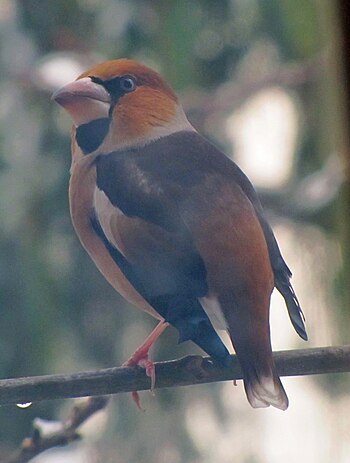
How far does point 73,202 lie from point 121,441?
0.81 feet

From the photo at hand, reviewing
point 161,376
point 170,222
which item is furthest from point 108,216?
point 161,376

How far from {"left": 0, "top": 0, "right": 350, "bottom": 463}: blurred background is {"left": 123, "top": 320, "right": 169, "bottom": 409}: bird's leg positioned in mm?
15

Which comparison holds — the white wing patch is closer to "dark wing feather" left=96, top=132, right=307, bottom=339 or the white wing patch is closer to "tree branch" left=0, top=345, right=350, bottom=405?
"dark wing feather" left=96, top=132, right=307, bottom=339

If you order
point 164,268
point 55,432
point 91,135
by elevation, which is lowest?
point 55,432

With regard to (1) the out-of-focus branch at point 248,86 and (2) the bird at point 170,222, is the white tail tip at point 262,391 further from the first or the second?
(1) the out-of-focus branch at point 248,86

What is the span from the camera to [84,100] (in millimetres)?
824

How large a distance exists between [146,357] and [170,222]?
0.13 m

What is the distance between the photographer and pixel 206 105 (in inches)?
36.6

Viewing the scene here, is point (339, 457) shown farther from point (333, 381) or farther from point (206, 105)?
point (206, 105)

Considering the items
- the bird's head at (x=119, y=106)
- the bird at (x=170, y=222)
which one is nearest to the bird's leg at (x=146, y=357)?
the bird at (x=170, y=222)

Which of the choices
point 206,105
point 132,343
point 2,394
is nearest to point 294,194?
point 206,105

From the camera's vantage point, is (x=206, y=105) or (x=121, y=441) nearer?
(x=121, y=441)

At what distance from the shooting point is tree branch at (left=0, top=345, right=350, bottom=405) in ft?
2.39

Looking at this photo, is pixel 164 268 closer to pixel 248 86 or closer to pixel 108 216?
pixel 108 216
